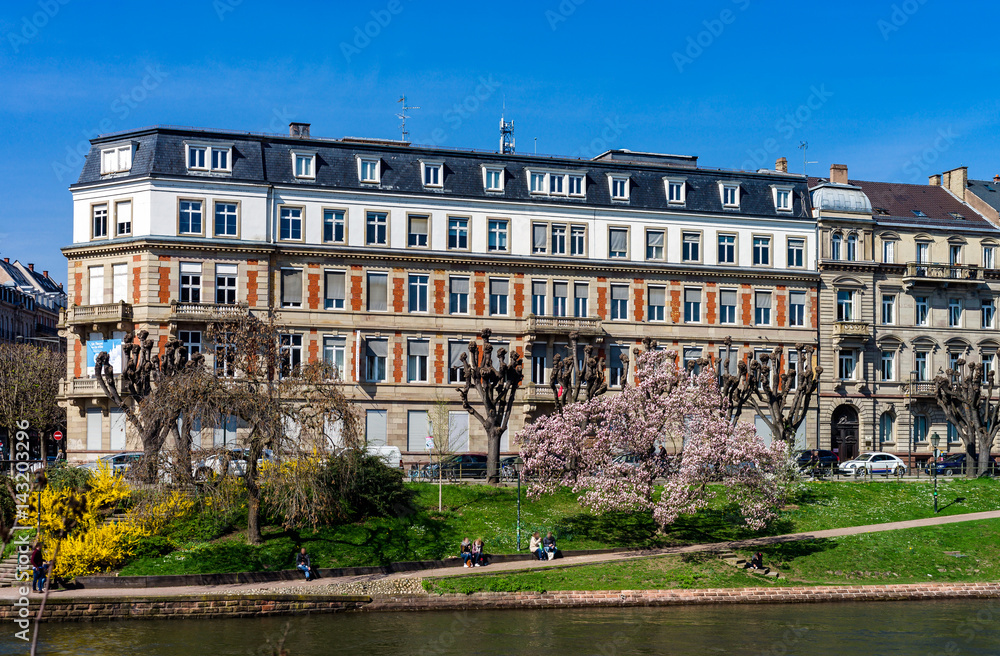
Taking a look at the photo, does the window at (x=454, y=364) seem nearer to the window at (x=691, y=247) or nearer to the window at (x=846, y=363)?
the window at (x=691, y=247)

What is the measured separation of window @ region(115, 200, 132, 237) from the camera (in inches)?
2485

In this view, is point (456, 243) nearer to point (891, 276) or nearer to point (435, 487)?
point (435, 487)

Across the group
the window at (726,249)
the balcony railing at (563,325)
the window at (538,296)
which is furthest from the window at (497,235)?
the window at (726,249)

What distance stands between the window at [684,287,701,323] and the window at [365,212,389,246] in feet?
66.5

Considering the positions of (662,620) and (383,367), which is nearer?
(662,620)

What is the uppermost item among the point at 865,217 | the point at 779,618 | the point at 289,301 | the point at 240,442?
the point at 865,217

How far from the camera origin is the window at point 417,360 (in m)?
66.0

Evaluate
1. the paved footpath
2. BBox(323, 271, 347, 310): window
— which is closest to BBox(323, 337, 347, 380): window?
BBox(323, 271, 347, 310): window

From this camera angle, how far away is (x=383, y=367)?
65.6 meters

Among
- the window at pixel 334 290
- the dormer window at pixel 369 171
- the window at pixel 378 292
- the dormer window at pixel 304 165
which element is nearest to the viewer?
the window at pixel 334 290

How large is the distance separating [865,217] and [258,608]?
53.4 meters

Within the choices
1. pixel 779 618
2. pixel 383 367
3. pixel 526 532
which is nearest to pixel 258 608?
pixel 526 532

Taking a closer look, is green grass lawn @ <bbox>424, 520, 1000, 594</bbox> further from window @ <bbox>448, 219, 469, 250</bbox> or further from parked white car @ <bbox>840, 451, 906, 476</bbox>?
window @ <bbox>448, 219, 469, 250</bbox>

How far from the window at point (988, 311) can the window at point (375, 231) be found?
43.5 metres
